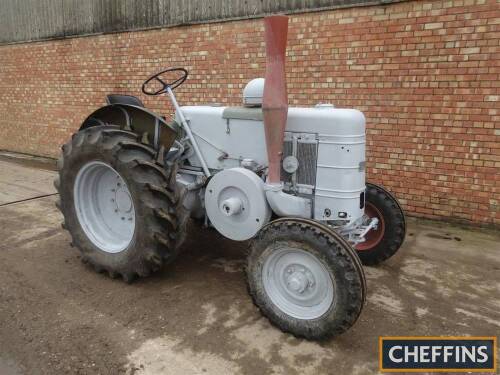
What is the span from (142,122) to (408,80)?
3.00 metres

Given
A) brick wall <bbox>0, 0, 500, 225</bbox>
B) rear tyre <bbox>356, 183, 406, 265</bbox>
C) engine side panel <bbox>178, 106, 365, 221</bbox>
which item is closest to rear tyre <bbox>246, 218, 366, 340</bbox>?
engine side panel <bbox>178, 106, 365, 221</bbox>

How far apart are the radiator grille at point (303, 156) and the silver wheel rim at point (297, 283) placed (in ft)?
1.95

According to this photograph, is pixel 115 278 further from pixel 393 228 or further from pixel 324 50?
pixel 324 50

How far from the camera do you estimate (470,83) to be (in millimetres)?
4305

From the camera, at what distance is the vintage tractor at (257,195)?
8.07 ft

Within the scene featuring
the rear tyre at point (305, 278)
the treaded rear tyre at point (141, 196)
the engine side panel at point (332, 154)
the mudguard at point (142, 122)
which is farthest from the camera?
the mudguard at point (142, 122)

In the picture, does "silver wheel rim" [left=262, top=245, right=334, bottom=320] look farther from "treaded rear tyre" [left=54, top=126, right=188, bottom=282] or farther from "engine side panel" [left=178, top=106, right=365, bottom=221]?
"treaded rear tyre" [left=54, top=126, right=188, bottom=282]

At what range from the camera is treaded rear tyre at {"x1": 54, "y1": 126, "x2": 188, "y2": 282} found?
9.48 ft

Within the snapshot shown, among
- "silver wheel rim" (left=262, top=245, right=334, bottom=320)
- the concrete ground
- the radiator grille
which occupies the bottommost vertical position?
the concrete ground

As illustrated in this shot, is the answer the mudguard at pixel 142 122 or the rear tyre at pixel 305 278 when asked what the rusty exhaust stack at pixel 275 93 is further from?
the mudguard at pixel 142 122

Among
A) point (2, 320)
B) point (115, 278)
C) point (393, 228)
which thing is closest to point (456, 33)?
point (393, 228)

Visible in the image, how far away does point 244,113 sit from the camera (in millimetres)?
3084

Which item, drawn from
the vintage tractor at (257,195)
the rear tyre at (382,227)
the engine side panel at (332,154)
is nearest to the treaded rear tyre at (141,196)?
the vintage tractor at (257,195)

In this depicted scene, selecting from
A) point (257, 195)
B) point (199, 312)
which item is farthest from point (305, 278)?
point (199, 312)
